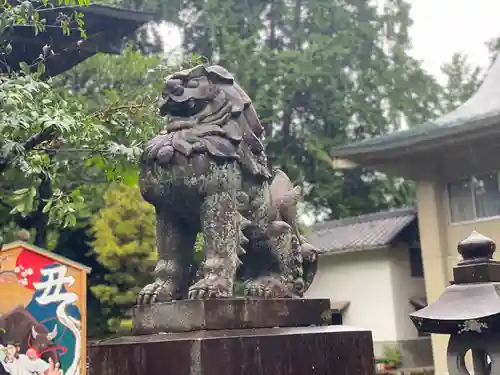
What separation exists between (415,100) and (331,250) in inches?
256

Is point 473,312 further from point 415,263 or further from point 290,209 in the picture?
point 415,263

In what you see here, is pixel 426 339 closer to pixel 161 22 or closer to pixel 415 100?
pixel 415 100

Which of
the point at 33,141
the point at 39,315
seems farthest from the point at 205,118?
the point at 39,315

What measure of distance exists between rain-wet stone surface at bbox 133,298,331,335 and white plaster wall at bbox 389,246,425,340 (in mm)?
12816

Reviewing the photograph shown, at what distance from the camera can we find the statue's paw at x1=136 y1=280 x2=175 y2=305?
3.44 m

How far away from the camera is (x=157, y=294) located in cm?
344

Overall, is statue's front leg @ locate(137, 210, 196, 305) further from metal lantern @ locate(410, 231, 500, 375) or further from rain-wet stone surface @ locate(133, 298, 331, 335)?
metal lantern @ locate(410, 231, 500, 375)

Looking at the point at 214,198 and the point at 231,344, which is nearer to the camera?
the point at 231,344

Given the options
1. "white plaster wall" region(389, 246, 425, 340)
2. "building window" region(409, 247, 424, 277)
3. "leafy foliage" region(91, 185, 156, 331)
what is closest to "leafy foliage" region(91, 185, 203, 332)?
"leafy foliage" region(91, 185, 156, 331)

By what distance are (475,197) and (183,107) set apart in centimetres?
1106

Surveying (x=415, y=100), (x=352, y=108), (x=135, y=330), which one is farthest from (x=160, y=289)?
(x=415, y=100)

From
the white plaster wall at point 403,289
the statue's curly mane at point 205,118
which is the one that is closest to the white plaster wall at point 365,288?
the white plaster wall at point 403,289

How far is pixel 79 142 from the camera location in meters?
6.14

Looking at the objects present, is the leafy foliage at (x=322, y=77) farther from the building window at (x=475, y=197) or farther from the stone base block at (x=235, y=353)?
the stone base block at (x=235, y=353)
